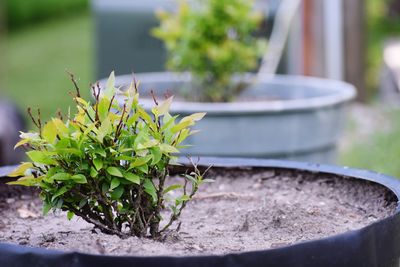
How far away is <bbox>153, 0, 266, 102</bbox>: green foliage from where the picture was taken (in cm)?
397

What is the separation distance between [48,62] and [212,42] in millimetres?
10650

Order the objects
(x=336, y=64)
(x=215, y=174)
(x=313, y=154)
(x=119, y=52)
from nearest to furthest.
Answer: (x=215, y=174)
(x=313, y=154)
(x=119, y=52)
(x=336, y=64)

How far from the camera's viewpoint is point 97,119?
159 centimetres

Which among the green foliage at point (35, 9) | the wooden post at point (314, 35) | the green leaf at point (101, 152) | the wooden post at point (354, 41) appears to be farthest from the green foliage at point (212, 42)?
the green foliage at point (35, 9)

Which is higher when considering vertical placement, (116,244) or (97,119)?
(97,119)

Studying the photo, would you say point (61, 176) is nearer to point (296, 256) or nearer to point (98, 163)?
point (98, 163)

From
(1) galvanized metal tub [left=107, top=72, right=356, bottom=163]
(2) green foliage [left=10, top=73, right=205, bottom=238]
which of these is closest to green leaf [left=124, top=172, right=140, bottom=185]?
(2) green foliage [left=10, top=73, right=205, bottom=238]

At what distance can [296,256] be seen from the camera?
138cm

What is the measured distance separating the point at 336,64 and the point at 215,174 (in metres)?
5.12

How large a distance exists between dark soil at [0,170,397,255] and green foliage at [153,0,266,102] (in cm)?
178

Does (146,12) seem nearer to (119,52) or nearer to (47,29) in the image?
(119,52)

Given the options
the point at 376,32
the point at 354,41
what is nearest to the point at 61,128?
the point at 354,41

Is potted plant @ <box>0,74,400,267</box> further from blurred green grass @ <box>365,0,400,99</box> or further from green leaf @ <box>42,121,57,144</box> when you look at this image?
blurred green grass @ <box>365,0,400,99</box>

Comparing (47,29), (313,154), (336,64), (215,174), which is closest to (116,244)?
(215,174)
